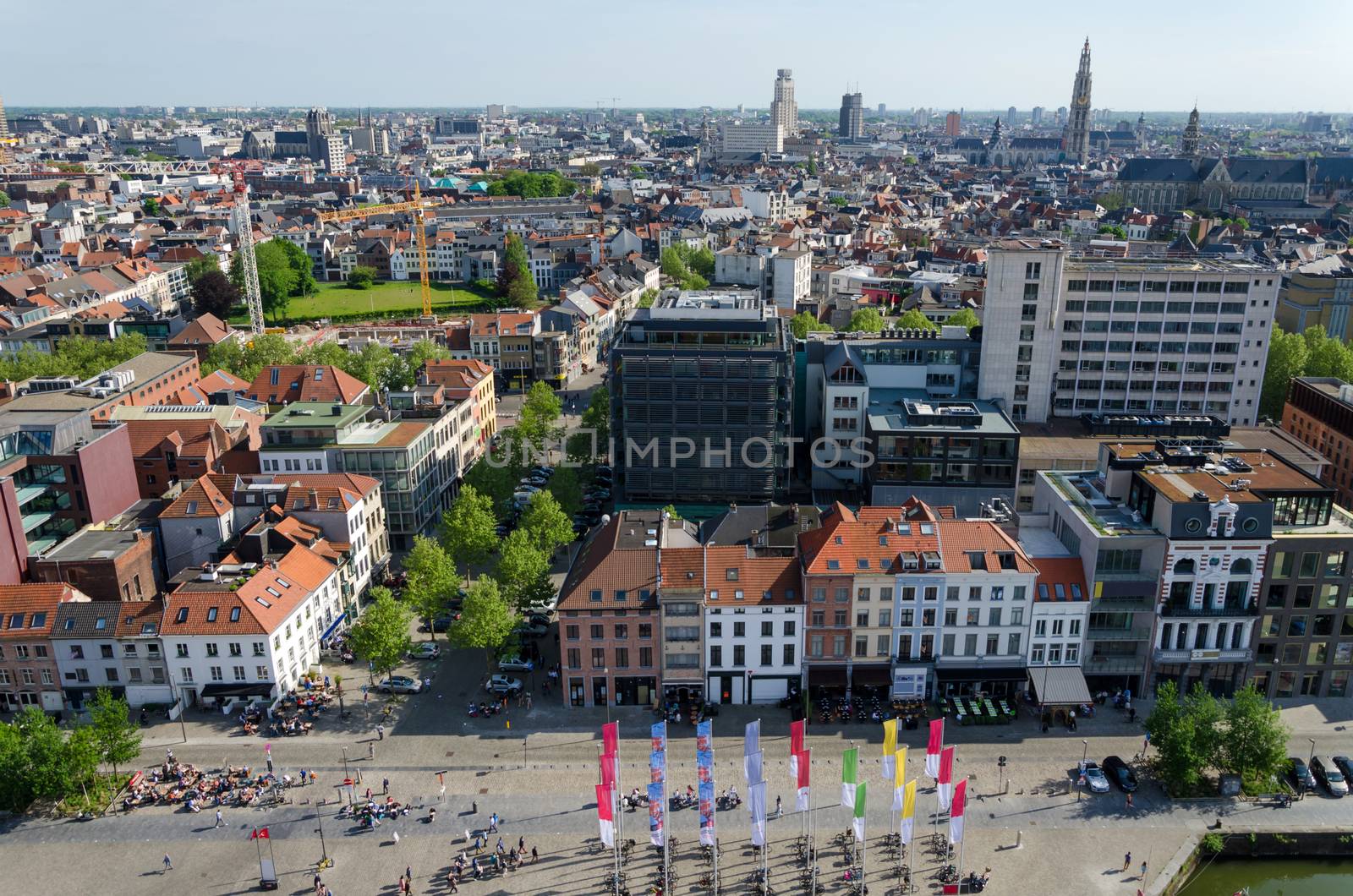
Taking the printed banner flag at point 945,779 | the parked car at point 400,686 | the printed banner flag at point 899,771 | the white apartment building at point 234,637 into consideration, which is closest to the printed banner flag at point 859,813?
the printed banner flag at point 899,771

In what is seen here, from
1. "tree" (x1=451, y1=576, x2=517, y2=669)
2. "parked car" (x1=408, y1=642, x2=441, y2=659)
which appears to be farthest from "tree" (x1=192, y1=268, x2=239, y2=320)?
"tree" (x1=451, y1=576, x2=517, y2=669)

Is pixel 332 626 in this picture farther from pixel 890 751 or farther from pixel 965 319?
pixel 965 319

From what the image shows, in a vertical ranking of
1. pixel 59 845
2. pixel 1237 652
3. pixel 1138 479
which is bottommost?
pixel 59 845

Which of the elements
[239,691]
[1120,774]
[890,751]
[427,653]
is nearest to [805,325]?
[427,653]

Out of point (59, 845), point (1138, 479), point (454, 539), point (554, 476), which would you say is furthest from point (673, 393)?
point (59, 845)

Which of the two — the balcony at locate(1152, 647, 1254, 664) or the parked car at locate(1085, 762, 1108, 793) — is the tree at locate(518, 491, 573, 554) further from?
the balcony at locate(1152, 647, 1254, 664)

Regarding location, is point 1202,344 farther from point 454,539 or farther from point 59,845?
point 59,845
